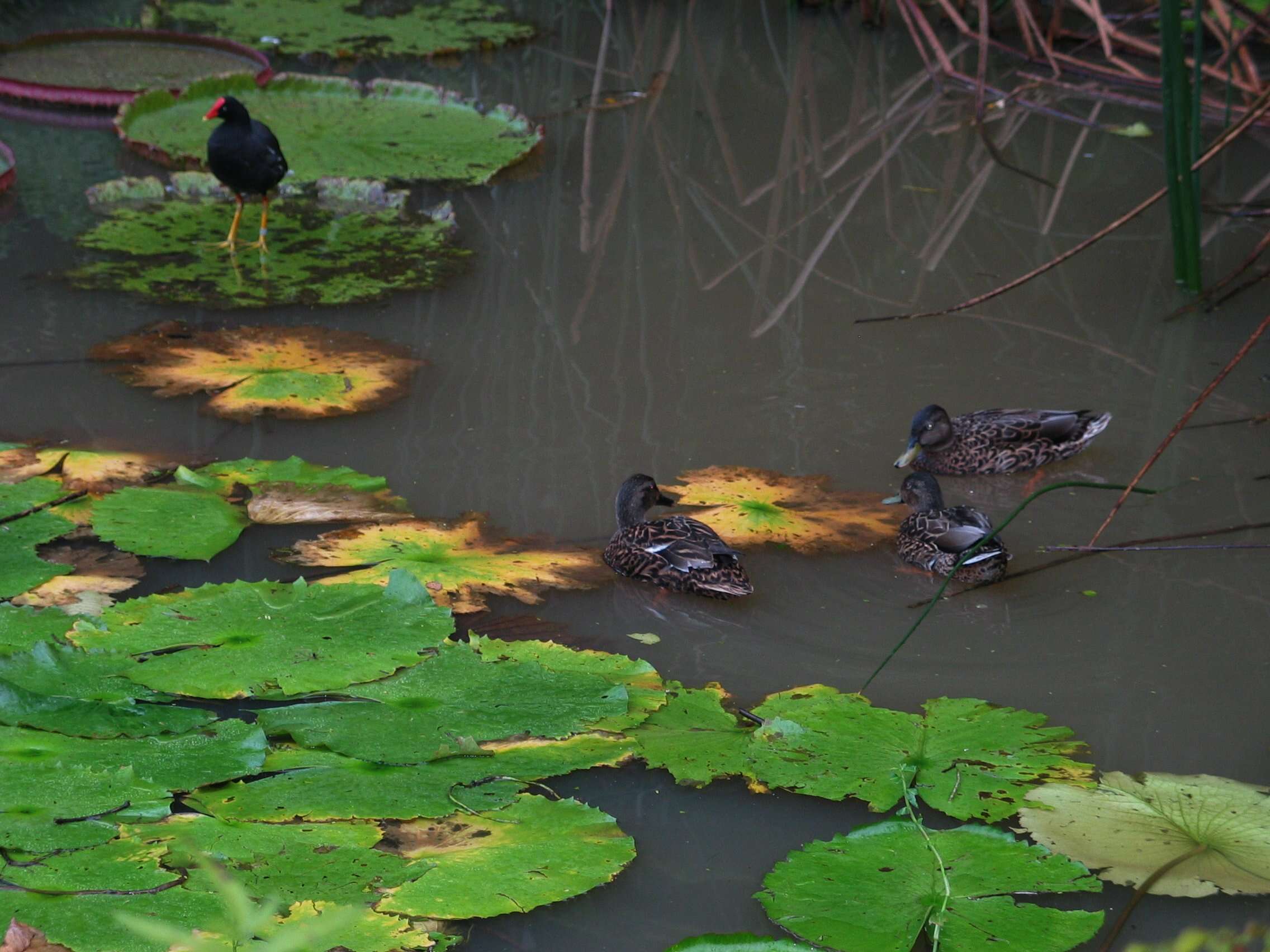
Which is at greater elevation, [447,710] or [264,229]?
[264,229]

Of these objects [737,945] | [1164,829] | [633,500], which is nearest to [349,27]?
[633,500]

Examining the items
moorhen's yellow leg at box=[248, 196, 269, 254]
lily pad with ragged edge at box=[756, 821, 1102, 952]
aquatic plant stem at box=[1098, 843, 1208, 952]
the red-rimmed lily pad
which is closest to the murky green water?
aquatic plant stem at box=[1098, 843, 1208, 952]

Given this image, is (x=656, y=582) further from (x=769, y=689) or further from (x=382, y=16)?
(x=382, y=16)

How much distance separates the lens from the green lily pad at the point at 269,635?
113 inches

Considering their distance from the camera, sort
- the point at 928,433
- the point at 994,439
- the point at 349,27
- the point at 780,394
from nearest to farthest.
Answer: the point at 928,433, the point at 994,439, the point at 780,394, the point at 349,27

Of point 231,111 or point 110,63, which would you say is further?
point 110,63

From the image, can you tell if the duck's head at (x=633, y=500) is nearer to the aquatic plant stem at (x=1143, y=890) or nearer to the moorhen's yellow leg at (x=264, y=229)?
the aquatic plant stem at (x=1143, y=890)

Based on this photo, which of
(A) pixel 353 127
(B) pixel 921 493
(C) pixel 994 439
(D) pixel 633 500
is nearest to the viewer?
(D) pixel 633 500

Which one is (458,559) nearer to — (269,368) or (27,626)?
(27,626)

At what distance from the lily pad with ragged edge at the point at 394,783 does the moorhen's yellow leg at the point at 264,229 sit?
3.75 meters

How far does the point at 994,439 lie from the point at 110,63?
6749 millimetres

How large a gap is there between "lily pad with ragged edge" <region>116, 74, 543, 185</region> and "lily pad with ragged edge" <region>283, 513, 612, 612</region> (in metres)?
3.42

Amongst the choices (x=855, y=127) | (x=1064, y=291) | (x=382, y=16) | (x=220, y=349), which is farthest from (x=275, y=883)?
(x=382, y=16)

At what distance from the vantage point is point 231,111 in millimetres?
6035
